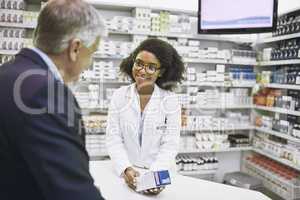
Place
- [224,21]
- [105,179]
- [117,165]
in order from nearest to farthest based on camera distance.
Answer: [105,179], [117,165], [224,21]

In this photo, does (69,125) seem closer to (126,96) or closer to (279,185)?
(126,96)

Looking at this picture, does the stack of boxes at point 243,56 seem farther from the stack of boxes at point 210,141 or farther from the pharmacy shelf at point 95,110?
the pharmacy shelf at point 95,110

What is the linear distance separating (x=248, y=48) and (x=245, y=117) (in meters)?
1.09

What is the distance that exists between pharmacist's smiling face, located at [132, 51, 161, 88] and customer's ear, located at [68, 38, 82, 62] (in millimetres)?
1221

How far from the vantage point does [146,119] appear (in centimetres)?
223

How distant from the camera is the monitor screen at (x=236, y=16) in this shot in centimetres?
345

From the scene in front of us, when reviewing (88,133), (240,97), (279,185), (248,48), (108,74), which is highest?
(248,48)

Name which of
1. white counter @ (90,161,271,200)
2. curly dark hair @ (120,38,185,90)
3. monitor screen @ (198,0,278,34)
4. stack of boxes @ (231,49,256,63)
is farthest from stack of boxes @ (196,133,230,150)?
white counter @ (90,161,271,200)

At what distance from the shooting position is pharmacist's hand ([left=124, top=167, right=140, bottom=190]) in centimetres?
172

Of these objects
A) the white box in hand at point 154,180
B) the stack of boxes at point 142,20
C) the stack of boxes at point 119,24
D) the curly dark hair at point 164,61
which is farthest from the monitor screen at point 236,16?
the white box in hand at point 154,180

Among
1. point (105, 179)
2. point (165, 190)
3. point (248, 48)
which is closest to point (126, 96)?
point (105, 179)

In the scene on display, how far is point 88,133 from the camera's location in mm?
3775

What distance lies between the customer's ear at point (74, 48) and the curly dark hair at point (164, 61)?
1.30m

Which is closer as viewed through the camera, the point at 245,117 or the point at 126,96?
the point at 126,96
